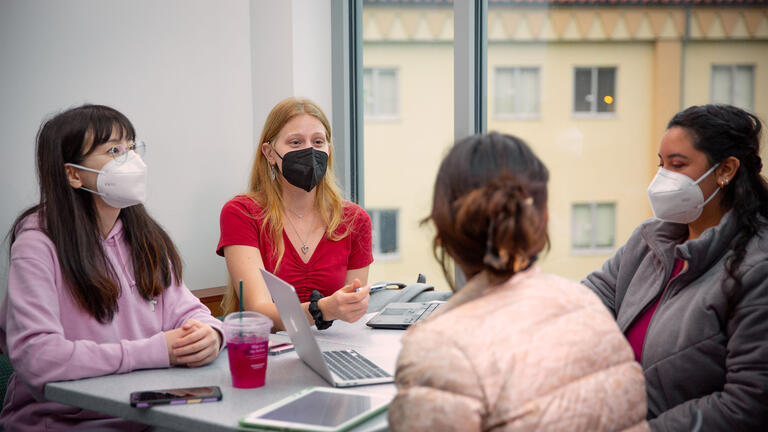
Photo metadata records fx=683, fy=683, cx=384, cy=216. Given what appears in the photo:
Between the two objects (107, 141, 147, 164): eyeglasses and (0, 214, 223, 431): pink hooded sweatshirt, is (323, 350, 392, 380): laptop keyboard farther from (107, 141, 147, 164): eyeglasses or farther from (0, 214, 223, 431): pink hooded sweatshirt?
(107, 141, 147, 164): eyeglasses

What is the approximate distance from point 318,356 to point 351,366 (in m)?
0.14

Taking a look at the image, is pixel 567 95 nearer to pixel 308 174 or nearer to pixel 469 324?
pixel 308 174

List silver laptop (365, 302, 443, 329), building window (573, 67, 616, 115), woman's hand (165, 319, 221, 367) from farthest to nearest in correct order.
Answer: building window (573, 67, 616, 115)
silver laptop (365, 302, 443, 329)
woman's hand (165, 319, 221, 367)

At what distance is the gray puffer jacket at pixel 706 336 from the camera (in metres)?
1.48

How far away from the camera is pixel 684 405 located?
1.55 meters

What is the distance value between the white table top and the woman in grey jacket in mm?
659

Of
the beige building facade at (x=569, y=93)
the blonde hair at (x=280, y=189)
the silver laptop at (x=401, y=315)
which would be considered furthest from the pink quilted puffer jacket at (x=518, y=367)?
the beige building facade at (x=569, y=93)

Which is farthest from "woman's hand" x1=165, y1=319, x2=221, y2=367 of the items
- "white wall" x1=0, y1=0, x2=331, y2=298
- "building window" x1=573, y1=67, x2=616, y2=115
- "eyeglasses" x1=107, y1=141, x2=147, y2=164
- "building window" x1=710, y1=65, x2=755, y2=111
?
"building window" x1=710, y1=65, x2=755, y2=111

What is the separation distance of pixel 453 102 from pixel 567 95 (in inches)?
21.7

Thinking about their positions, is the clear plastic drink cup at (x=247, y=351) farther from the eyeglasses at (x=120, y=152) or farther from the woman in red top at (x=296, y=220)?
the woman in red top at (x=296, y=220)

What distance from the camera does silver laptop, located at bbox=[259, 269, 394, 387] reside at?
147 centimetres

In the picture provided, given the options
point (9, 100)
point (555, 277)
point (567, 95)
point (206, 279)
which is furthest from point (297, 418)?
point (567, 95)

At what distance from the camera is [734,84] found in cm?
292

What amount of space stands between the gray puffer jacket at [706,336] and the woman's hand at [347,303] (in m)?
0.71
